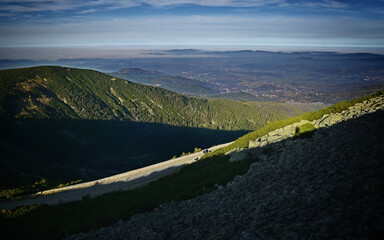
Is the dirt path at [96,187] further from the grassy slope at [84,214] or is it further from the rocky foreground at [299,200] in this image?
the rocky foreground at [299,200]

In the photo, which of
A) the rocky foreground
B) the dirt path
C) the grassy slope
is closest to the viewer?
the rocky foreground

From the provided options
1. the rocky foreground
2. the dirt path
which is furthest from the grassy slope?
the dirt path

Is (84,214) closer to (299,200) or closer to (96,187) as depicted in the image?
(299,200)

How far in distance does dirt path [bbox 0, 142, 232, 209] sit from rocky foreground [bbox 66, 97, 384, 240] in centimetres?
4120

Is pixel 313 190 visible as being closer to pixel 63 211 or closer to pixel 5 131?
pixel 63 211

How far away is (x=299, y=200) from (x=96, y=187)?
79.5 m

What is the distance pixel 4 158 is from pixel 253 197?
168 metres

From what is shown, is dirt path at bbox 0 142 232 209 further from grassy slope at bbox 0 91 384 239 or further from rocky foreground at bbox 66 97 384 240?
rocky foreground at bbox 66 97 384 240

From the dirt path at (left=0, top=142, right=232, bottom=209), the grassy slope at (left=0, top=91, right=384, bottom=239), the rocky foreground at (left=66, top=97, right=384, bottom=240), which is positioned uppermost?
the rocky foreground at (left=66, top=97, right=384, bottom=240)

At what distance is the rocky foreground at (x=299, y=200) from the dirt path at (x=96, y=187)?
135 ft

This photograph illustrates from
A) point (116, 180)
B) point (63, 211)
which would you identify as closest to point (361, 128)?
point (63, 211)

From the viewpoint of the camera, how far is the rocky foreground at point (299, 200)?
13203 mm

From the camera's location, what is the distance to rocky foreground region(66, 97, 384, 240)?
43.3 ft

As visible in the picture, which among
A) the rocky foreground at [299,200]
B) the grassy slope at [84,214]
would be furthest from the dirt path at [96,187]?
the rocky foreground at [299,200]
